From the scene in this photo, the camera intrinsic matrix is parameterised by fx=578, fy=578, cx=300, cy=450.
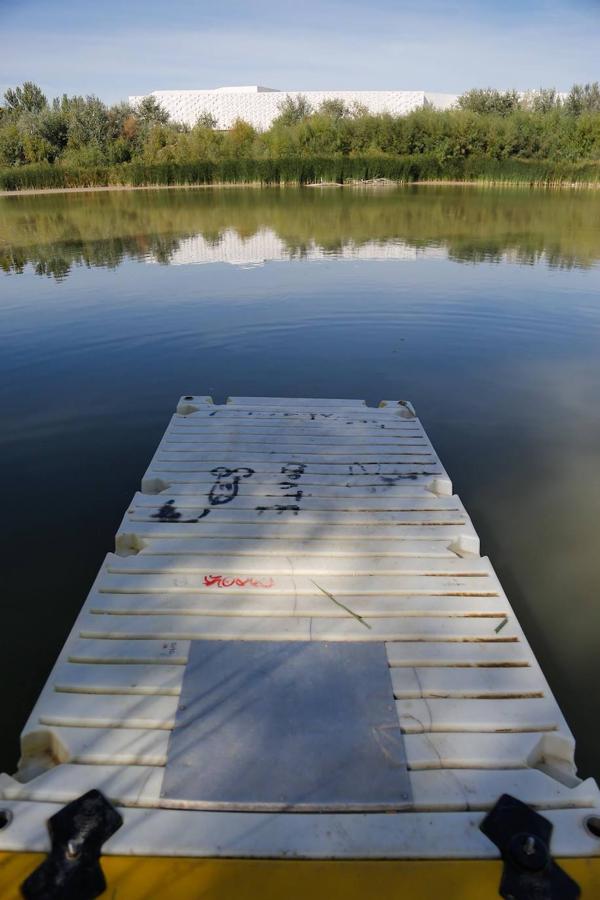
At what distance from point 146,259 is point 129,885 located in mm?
15338

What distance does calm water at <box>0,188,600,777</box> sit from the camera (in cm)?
412

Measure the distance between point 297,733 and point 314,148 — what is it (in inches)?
1987

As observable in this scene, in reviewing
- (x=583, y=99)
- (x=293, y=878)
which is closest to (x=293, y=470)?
(x=293, y=878)

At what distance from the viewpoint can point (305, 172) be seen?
39.2 m

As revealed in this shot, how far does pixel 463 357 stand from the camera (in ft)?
28.2

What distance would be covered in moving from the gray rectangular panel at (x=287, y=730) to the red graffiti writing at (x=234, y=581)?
0.46 m

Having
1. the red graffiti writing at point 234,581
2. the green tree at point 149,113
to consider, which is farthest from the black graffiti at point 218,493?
the green tree at point 149,113

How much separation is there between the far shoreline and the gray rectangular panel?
4029 centimetres

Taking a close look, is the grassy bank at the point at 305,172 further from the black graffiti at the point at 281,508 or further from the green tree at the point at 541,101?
the black graffiti at the point at 281,508

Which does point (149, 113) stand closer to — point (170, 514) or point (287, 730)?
point (170, 514)

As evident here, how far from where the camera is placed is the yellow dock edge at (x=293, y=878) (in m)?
1.83

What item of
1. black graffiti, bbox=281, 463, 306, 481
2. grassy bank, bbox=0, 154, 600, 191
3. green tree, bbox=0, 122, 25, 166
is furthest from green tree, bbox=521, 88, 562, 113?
black graffiti, bbox=281, 463, 306, 481

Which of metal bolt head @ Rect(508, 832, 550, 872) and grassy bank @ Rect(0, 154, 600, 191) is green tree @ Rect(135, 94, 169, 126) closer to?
grassy bank @ Rect(0, 154, 600, 191)

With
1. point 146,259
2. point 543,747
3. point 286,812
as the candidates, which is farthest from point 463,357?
point 146,259
